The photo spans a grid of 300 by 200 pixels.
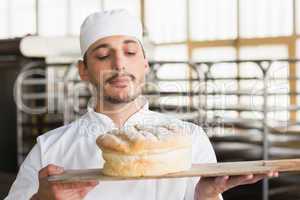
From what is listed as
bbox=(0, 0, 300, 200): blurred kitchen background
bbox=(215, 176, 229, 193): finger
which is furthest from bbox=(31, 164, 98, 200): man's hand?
bbox=(0, 0, 300, 200): blurred kitchen background

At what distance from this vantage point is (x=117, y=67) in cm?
123

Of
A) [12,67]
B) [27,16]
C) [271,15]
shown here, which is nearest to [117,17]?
[12,67]

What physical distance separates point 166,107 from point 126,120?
10.1 ft

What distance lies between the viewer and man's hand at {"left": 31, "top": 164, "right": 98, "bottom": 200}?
1.04 meters

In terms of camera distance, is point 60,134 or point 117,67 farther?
point 60,134

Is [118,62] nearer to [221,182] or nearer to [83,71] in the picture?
[83,71]

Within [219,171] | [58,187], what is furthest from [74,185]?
[219,171]

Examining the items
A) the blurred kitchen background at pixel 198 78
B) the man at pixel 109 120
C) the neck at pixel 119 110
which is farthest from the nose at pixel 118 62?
the blurred kitchen background at pixel 198 78

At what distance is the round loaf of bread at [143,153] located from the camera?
1.04 metres

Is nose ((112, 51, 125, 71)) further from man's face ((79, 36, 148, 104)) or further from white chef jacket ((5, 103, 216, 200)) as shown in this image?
white chef jacket ((5, 103, 216, 200))

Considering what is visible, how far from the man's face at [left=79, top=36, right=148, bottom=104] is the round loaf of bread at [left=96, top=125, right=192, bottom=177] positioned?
0.16 m

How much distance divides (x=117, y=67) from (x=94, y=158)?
0.23 metres

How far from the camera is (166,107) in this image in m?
4.43

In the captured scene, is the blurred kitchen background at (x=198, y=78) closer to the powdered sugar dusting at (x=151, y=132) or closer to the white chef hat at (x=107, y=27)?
the white chef hat at (x=107, y=27)
